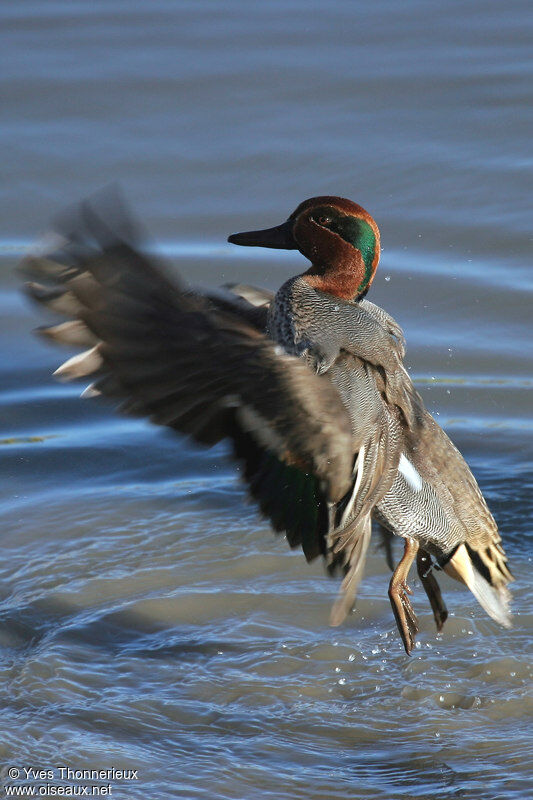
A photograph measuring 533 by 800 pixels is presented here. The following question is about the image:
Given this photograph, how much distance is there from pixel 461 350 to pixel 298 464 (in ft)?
11.3

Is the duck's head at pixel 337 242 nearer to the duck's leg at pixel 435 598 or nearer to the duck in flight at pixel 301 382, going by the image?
the duck in flight at pixel 301 382

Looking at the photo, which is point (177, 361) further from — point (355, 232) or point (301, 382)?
point (355, 232)

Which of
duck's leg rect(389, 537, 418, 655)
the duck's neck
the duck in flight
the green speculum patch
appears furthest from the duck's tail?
the green speculum patch

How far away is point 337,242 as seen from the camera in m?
4.63

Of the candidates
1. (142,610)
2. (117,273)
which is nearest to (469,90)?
(142,610)

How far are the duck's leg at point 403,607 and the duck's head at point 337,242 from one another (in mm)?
1045

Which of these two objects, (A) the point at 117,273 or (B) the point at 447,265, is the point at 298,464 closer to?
(A) the point at 117,273

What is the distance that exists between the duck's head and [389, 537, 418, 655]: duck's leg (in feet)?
3.43

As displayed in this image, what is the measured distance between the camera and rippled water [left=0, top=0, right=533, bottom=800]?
4.43 m

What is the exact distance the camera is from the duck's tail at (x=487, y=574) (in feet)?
15.8

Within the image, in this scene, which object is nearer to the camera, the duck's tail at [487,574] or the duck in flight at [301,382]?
the duck in flight at [301,382]

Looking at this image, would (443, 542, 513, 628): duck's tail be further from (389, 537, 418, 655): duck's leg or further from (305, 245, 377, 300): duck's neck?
(305, 245, 377, 300): duck's neck

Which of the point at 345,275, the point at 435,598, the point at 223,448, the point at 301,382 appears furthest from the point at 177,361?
the point at 223,448

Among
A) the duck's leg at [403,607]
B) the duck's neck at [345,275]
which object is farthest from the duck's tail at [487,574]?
the duck's neck at [345,275]
